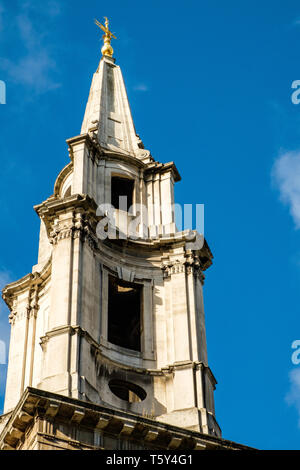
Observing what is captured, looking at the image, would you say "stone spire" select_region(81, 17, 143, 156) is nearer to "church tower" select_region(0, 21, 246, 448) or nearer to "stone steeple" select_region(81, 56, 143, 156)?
"stone steeple" select_region(81, 56, 143, 156)

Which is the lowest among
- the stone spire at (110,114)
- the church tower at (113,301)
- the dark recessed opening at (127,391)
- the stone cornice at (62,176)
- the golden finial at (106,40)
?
the dark recessed opening at (127,391)

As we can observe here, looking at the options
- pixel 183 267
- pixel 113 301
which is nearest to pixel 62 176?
pixel 113 301

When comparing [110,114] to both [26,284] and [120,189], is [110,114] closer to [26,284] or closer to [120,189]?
[120,189]

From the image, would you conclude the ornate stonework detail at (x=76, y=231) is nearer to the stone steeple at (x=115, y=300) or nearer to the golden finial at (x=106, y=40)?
the stone steeple at (x=115, y=300)

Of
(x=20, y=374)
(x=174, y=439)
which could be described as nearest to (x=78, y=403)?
(x=174, y=439)

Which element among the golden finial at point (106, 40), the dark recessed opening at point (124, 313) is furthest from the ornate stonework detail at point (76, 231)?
the golden finial at point (106, 40)

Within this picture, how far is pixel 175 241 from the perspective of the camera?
43.3m

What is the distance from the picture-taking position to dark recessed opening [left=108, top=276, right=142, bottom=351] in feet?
141

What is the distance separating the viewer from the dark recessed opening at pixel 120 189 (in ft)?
154

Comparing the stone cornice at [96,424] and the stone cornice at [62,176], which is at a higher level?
the stone cornice at [62,176]

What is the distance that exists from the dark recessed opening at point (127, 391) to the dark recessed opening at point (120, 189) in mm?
9268

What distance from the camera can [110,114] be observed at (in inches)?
1992
